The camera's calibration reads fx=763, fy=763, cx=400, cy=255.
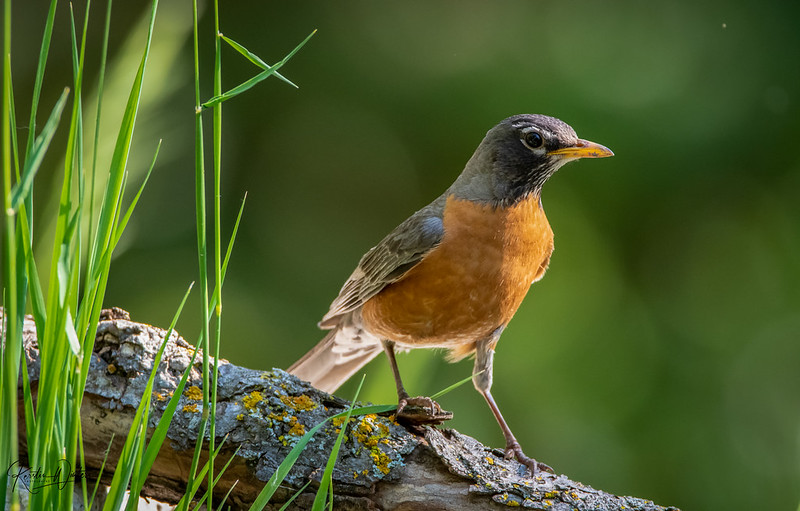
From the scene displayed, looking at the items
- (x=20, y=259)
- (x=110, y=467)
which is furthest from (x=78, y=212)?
(x=110, y=467)

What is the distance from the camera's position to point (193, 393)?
63.2 inches

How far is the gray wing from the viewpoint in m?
2.40

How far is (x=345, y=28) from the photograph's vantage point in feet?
12.9

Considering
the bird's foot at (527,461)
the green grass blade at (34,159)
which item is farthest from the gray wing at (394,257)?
the green grass blade at (34,159)

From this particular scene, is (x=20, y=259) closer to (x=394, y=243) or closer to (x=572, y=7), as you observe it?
(x=394, y=243)

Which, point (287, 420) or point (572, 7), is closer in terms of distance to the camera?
point (287, 420)

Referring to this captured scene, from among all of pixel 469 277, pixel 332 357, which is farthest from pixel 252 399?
pixel 332 357

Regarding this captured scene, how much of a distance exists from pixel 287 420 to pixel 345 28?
110 inches

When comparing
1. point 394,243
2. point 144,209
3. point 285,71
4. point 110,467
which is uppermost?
point 285,71

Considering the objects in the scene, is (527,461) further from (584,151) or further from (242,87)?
(242,87)

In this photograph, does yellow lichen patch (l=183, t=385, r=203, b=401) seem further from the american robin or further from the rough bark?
the american robin

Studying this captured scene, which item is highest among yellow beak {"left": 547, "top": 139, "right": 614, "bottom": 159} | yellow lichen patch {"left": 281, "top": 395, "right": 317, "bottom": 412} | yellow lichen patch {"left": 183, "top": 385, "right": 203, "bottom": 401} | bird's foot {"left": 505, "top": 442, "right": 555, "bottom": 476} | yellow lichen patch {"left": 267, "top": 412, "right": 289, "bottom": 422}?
yellow beak {"left": 547, "top": 139, "right": 614, "bottom": 159}

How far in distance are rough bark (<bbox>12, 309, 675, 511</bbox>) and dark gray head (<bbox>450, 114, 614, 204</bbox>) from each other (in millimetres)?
1001

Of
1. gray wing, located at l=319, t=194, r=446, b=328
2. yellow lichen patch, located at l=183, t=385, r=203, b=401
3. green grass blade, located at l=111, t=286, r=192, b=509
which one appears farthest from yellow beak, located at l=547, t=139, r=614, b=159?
green grass blade, located at l=111, t=286, r=192, b=509
